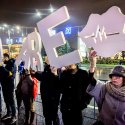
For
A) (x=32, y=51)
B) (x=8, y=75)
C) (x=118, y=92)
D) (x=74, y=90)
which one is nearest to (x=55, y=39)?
(x=32, y=51)

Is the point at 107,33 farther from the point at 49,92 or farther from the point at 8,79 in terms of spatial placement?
the point at 8,79

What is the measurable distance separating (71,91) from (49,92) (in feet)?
2.18

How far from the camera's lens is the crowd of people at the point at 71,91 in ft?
10.9

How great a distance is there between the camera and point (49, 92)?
4.81 metres

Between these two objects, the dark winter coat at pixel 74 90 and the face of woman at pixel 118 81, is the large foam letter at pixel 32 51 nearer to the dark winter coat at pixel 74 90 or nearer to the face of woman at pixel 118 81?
the dark winter coat at pixel 74 90

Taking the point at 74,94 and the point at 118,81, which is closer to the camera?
the point at 118,81

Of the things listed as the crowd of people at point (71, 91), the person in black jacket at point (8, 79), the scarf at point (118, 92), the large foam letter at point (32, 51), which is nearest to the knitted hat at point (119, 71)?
the crowd of people at point (71, 91)

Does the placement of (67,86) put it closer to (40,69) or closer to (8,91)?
(40,69)

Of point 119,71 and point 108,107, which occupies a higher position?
point 119,71

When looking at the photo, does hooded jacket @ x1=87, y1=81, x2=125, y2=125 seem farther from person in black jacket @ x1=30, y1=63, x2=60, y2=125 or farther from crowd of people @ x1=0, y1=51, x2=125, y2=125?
person in black jacket @ x1=30, y1=63, x2=60, y2=125

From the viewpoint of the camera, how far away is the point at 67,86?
430cm

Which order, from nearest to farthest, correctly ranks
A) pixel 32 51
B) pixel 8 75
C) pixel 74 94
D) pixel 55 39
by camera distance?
pixel 55 39
pixel 74 94
pixel 32 51
pixel 8 75

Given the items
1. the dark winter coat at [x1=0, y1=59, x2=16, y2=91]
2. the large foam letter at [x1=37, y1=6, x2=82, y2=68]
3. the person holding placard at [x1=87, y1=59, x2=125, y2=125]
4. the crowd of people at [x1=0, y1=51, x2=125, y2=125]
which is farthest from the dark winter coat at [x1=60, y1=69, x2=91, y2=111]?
the dark winter coat at [x1=0, y1=59, x2=16, y2=91]

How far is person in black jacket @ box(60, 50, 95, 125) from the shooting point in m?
4.18
